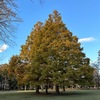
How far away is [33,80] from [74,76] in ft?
20.8

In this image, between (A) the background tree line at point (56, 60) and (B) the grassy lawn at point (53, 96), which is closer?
(B) the grassy lawn at point (53, 96)

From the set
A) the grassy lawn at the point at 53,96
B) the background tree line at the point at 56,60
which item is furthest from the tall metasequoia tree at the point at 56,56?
the grassy lawn at the point at 53,96

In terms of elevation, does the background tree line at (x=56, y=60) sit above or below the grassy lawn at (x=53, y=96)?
above

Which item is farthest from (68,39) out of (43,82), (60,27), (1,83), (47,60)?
(1,83)

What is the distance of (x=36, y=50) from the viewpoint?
38125 millimetres

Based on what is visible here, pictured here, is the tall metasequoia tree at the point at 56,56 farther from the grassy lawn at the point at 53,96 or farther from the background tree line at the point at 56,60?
the grassy lawn at the point at 53,96

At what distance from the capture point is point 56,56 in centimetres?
3572

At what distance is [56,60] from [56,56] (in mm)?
592

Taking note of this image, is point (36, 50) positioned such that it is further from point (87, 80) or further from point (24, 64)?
point (87, 80)

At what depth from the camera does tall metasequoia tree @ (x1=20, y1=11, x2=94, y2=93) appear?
Result: 3466cm

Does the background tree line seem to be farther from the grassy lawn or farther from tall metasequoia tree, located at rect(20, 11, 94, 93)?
the grassy lawn

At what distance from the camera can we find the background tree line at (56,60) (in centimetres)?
3475

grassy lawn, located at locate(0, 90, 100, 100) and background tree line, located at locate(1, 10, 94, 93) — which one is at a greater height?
background tree line, located at locate(1, 10, 94, 93)

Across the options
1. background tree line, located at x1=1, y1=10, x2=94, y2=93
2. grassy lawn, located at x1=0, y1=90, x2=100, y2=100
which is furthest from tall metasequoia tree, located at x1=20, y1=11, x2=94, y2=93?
grassy lawn, located at x1=0, y1=90, x2=100, y2=100
